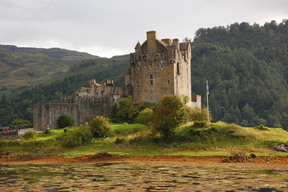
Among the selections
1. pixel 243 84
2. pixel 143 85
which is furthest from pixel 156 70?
pixel 243 84

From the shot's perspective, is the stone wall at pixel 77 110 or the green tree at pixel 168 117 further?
the stone wall at pixel 77 110

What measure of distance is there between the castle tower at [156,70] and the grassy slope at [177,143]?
36.9ft

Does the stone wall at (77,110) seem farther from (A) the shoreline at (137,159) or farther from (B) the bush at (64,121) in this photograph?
(A) the shoreline at (137,159)

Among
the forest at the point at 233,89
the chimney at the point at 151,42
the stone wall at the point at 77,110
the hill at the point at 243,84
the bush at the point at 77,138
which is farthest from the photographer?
the forest at the point at 233,89

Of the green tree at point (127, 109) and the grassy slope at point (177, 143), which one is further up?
the green tree at point (127, 109)

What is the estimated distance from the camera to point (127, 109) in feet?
207

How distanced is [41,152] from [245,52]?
494ft

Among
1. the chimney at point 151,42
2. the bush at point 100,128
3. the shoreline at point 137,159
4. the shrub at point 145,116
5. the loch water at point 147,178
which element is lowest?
the shoreline at point 137,159

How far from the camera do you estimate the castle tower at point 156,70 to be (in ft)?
207

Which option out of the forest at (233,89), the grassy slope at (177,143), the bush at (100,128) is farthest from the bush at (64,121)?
the forest at (233,89)

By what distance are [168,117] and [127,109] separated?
15949mm

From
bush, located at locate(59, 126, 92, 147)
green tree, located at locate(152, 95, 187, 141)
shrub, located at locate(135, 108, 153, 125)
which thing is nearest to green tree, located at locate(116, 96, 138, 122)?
shrub, located at locate(135, 108, 153, 125)

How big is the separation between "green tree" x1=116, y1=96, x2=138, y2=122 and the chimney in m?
8.20

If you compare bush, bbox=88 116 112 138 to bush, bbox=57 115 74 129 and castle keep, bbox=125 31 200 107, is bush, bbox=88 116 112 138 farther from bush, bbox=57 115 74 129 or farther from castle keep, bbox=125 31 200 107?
bush, bbox=57 115 74 129
